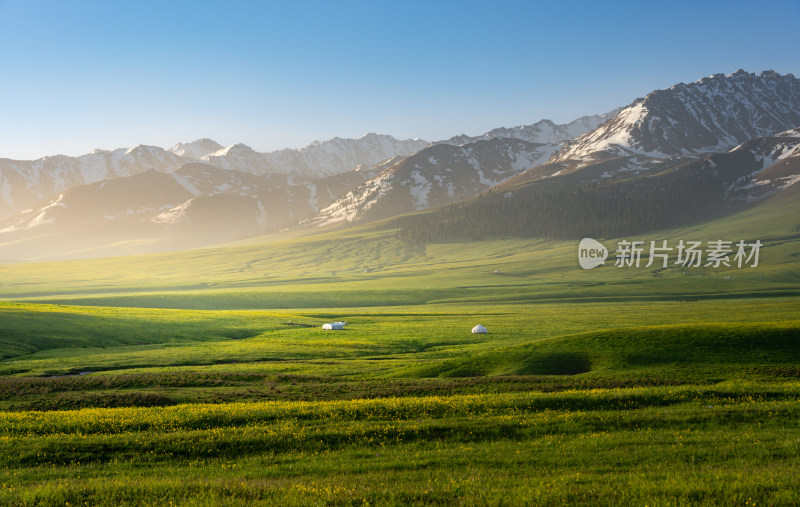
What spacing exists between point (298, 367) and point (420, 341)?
3042 cm

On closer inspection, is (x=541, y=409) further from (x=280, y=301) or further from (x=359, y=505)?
(x=280, y=301)

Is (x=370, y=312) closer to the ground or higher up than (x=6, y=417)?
closer to the ground

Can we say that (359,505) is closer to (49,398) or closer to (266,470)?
(266,470)

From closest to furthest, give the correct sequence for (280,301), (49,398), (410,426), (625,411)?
(410,426)
(625,411)
(49,398)
(280,301)

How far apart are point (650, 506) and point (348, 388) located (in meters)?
31.6

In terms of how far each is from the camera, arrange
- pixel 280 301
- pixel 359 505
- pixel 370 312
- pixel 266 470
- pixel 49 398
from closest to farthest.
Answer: pixel 359 505 → pixel 266 470 → pixel 49 398 → pixel 370 312 → pixel 280 301

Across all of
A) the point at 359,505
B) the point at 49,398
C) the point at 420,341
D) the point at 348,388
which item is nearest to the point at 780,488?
the point at 359,505

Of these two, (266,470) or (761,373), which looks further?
(761,373)

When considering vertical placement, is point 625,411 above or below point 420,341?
above

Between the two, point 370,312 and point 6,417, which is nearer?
point 6,417

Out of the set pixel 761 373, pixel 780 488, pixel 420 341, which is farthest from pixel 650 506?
pixel 420 341

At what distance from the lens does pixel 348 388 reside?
148 feet

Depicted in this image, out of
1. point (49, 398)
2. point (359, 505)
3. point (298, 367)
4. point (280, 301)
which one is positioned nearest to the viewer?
point (359, 505)

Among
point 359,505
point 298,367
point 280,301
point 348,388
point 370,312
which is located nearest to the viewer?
point 359,505
